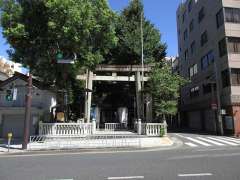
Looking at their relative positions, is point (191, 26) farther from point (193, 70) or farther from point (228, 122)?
point (228, 122)

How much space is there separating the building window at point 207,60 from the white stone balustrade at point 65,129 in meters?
18.6

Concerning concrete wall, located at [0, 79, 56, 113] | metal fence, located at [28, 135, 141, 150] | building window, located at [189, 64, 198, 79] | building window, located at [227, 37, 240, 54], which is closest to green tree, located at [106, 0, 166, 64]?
building window, located at [189, 64, 198, 79]

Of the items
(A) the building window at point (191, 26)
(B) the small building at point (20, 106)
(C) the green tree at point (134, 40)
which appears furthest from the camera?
(A) the building window at point (191, 26)

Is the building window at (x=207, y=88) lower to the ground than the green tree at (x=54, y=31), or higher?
lower

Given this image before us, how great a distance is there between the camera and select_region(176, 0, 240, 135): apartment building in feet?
88.4

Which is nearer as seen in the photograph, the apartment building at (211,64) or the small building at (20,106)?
the small building at (20,106)

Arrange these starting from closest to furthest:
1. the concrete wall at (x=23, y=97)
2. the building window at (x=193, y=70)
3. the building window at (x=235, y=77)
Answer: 1. the concrete wall at (x=23, y=97)
2. the building window at (x=235, y=77)
3. the building window at (x=193, y=70)

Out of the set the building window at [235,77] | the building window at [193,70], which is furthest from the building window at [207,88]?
the building window at [193,70]

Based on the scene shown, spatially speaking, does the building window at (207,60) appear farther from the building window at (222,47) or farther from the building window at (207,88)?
the building window at (207,88)

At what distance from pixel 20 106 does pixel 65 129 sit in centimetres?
651

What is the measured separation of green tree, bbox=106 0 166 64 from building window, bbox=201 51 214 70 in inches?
222

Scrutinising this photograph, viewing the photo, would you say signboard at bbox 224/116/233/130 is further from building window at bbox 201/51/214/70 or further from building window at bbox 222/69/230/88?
building window at bbox 201/51/214/70

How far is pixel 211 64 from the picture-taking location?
104 feet

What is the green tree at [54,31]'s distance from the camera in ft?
55.7
